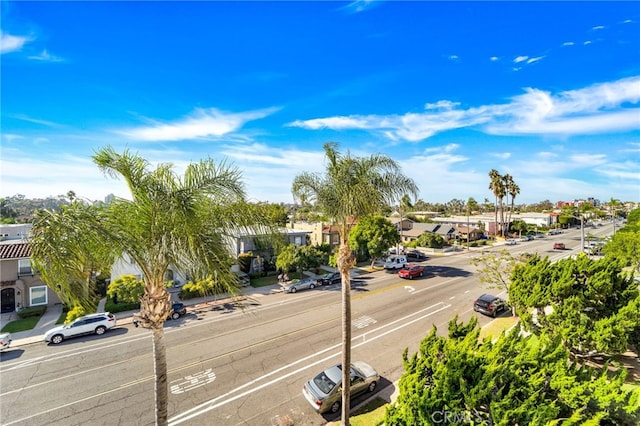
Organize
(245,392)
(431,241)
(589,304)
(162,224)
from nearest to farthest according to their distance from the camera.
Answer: (162,224)
(245,392)
(589,304)
(431,241)

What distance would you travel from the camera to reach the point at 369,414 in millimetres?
11141

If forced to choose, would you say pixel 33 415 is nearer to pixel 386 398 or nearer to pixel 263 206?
pixel 263 206

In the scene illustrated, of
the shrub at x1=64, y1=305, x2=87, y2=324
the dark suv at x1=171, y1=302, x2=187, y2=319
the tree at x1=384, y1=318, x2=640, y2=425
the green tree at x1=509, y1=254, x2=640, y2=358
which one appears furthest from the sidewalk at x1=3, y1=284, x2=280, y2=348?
the green tree at x1=509, y1=254, x2=640, y2=358

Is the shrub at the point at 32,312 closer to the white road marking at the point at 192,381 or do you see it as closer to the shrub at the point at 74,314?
the shrub at the point at 74,314

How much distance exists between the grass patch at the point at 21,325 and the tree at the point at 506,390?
84.3ft

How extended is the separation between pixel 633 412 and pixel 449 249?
51.3m

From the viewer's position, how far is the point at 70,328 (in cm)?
1806

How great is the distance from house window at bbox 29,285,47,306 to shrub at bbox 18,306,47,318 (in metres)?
0.96

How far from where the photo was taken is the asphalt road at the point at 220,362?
1132 centimetres

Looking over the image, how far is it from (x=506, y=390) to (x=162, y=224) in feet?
31.6

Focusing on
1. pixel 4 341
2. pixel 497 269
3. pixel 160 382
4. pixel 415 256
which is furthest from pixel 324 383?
pixel 415 256

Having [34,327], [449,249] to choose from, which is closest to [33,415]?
[34,327]

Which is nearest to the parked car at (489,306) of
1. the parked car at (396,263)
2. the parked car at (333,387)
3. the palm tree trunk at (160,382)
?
the parked car at (333,387)

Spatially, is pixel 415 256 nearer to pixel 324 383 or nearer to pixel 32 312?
pixel 324 383
